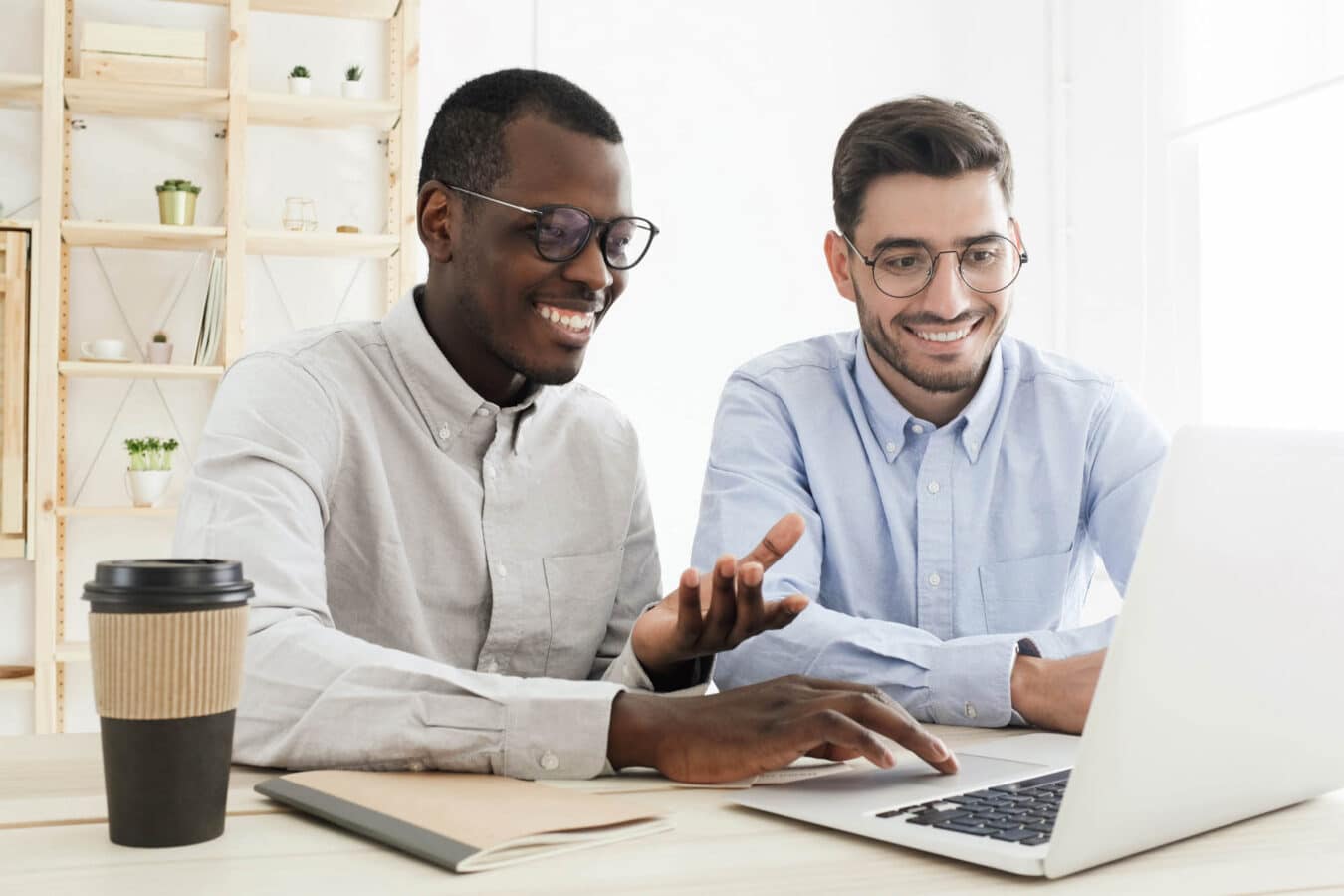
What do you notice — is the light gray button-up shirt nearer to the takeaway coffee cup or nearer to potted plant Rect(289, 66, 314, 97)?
the takeaway coffee cup

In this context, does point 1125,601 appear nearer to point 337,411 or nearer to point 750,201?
point 337,411

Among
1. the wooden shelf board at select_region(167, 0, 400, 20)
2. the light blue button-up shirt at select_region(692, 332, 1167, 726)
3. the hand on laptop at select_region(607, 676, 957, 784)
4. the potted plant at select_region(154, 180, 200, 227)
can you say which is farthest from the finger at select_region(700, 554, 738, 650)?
the wooden shelf board at select_region(167, 0, 400, 20)

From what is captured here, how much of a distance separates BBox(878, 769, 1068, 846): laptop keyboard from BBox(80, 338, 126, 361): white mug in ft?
9.08

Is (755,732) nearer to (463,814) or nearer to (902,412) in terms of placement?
(463,814)

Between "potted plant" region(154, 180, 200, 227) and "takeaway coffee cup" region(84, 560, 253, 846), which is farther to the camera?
"potted plant" region(154, 180, 200, 227)

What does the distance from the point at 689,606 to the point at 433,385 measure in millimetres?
541

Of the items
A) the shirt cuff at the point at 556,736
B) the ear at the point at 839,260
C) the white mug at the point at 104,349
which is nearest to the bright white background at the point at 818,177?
the white mug at the point at 104,349

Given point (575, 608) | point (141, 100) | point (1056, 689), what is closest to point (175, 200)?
point (141, 100)

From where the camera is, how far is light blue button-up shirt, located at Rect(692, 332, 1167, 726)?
1.64m

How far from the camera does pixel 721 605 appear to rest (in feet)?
3.56

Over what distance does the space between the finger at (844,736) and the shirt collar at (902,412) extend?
0.82 m

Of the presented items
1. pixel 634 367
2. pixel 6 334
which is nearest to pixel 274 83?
pixel 6 334

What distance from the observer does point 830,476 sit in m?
1.68

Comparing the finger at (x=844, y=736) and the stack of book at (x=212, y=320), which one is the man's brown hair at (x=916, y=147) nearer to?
the finger at (x=844, y=736)
